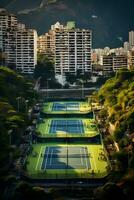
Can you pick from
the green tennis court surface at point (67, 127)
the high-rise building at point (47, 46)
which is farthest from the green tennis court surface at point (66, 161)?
the high-rise building at point (47, 46)

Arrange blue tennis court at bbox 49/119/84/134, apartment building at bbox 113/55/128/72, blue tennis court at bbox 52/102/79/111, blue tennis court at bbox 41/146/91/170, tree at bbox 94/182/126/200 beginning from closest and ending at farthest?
1. tree at bbox 94/182/126/200
2. blue tennis court at bbox 41/146/91/170
3. blue tennis court at bbox 49/119/84/134
4. blue tennis court at bbox 52/102/79/111
5. apartment building at bbox 113/55/128/72

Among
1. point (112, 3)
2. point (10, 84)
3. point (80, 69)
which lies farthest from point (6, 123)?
point (112, 3)

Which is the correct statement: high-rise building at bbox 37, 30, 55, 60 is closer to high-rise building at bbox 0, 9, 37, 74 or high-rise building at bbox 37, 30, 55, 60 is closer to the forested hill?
high-rise building at bbox 0, 9, 37, 74

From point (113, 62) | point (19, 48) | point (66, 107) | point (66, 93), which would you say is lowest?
point (66, 107)

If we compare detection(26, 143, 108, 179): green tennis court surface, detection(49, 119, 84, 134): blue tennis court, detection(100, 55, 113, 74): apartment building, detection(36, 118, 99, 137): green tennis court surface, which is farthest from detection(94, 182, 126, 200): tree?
detection(100, 55, 113, 74): apartment building

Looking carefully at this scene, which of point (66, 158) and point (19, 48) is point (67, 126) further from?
point (19, 48)

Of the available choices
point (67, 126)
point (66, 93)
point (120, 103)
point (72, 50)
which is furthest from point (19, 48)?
point (120, 103)
